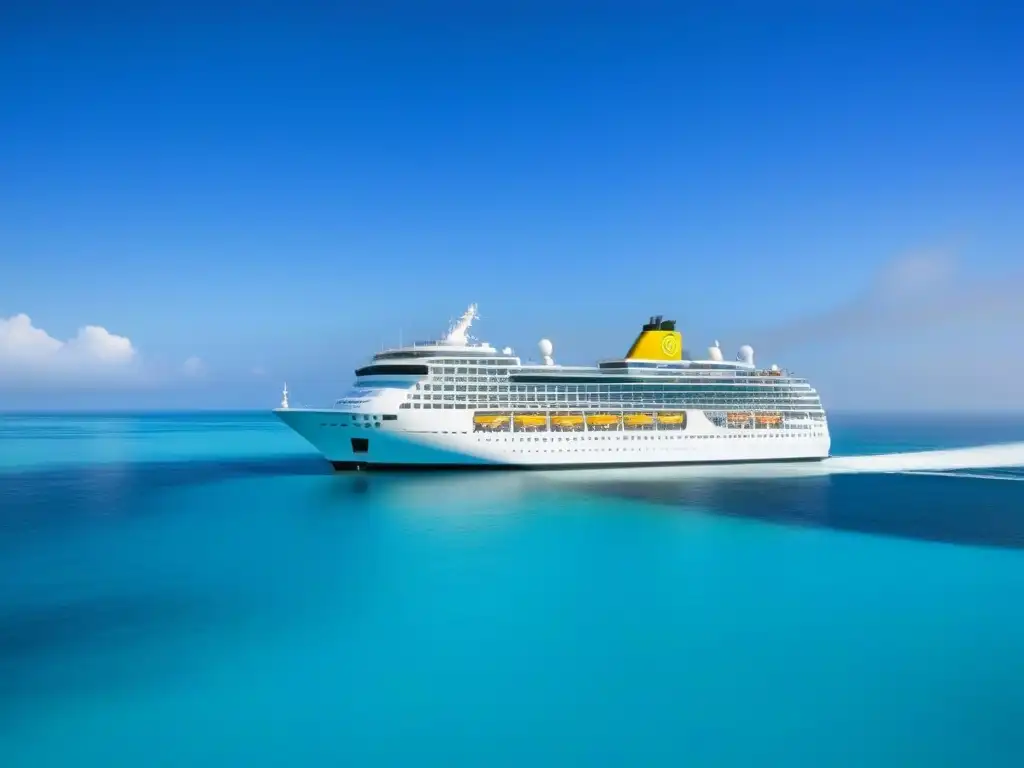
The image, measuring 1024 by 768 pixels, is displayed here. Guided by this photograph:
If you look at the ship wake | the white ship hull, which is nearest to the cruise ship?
the white ship hull

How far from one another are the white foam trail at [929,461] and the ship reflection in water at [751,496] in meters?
3.56

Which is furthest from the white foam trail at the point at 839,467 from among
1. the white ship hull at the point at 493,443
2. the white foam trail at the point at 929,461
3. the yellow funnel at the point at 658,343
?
the yellow funnel at the point at 658,343

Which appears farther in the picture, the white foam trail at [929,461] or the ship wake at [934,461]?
the white foam trail at [929,461]

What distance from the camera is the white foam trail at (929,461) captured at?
42312 mm

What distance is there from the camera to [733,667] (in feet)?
38.4

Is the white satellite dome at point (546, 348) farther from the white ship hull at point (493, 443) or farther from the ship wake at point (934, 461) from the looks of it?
the ship wake at point (934, 461)

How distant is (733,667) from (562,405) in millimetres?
25753

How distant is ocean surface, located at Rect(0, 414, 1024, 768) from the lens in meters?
9.41

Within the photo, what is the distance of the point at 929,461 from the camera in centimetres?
4734

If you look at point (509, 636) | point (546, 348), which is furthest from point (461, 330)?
point (509, 636)

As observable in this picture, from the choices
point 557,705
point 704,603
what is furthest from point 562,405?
point 557,705

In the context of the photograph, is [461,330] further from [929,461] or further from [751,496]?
[929,461]

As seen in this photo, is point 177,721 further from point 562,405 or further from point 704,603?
point 562,405

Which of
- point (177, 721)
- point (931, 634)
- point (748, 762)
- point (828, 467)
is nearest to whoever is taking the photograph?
point (748, 762)
